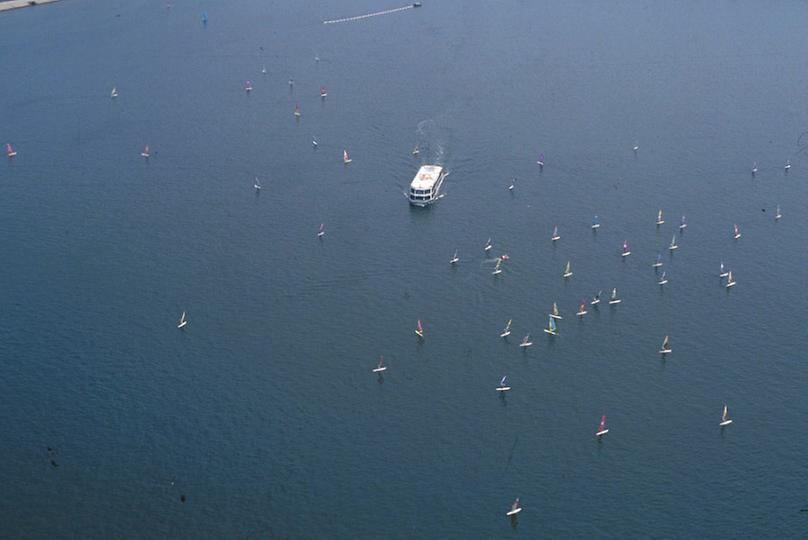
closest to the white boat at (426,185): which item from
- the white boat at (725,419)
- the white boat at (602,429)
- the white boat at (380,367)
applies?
the white boat at (380,367)

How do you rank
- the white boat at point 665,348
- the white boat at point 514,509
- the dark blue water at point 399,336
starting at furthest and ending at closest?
the white boat at point 665,348 → the dark blue water at point 399,336 → the white boat at point 514,509

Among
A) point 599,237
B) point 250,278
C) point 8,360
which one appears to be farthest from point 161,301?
point 599,237

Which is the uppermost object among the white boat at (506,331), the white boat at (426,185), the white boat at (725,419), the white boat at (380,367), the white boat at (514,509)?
the white boat at (426,185)

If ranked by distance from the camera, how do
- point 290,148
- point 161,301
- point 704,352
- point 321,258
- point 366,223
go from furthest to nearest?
1. point 290,148
2. point 366,223
3. point 321,258
4. point 161,301
5. point 704,352

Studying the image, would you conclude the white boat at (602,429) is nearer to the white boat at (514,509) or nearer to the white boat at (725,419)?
the white boat at (725,419)

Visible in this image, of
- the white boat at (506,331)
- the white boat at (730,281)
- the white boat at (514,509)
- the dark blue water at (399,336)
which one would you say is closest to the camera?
the white boat at (514,509)

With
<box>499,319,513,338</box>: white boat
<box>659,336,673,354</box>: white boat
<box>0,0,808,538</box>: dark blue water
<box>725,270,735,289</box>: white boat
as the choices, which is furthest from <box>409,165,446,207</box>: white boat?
<box>659,336,673,354</box>: white boat

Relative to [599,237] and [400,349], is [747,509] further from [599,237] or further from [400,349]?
[599,237]
